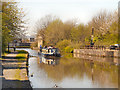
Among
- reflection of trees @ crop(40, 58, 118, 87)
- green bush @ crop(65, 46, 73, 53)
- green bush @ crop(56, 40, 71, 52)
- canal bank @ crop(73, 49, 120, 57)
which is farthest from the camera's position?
green bush @ crop(56, 40, 71, 52)

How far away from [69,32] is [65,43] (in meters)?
6.14

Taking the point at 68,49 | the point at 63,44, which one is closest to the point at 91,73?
the point at 68,49

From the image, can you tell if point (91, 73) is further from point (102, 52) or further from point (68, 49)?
point (68, 49)

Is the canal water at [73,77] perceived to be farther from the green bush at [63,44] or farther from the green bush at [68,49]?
the green bush at [63,44]

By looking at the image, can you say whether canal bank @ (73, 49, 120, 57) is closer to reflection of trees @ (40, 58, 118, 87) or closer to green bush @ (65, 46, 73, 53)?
green bush @ (65, 46, 73, 53)

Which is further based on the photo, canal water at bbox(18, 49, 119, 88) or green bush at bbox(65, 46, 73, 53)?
green bush at bbox(65, 46, 73, 53)

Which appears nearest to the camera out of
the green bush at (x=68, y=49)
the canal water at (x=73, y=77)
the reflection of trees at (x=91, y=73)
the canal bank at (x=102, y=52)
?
the canal water at (x=73, y=77)

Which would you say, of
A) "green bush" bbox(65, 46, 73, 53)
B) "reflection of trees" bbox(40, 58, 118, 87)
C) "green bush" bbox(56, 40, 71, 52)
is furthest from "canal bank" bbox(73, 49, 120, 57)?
"reflection of trees" bbox(40, 58, 118, 87)

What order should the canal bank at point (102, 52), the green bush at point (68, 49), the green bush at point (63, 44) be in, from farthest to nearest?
the green bush at point (63, 44), the green bush at point (68, 49), the canal bank at point (102, 52)

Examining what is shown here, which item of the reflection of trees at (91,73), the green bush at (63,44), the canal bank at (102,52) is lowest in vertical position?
the reflection of trees at (91,73)

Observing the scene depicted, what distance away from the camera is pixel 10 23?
23.3m

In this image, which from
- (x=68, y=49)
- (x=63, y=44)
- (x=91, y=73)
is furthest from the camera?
(x=63, y=44)

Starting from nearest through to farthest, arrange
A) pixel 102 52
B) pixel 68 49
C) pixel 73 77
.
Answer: pixel 73 77
pixel 102 52
pixel 68 49

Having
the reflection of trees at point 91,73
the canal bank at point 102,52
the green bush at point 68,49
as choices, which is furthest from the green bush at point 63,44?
the reflection of trees at point 91,73
